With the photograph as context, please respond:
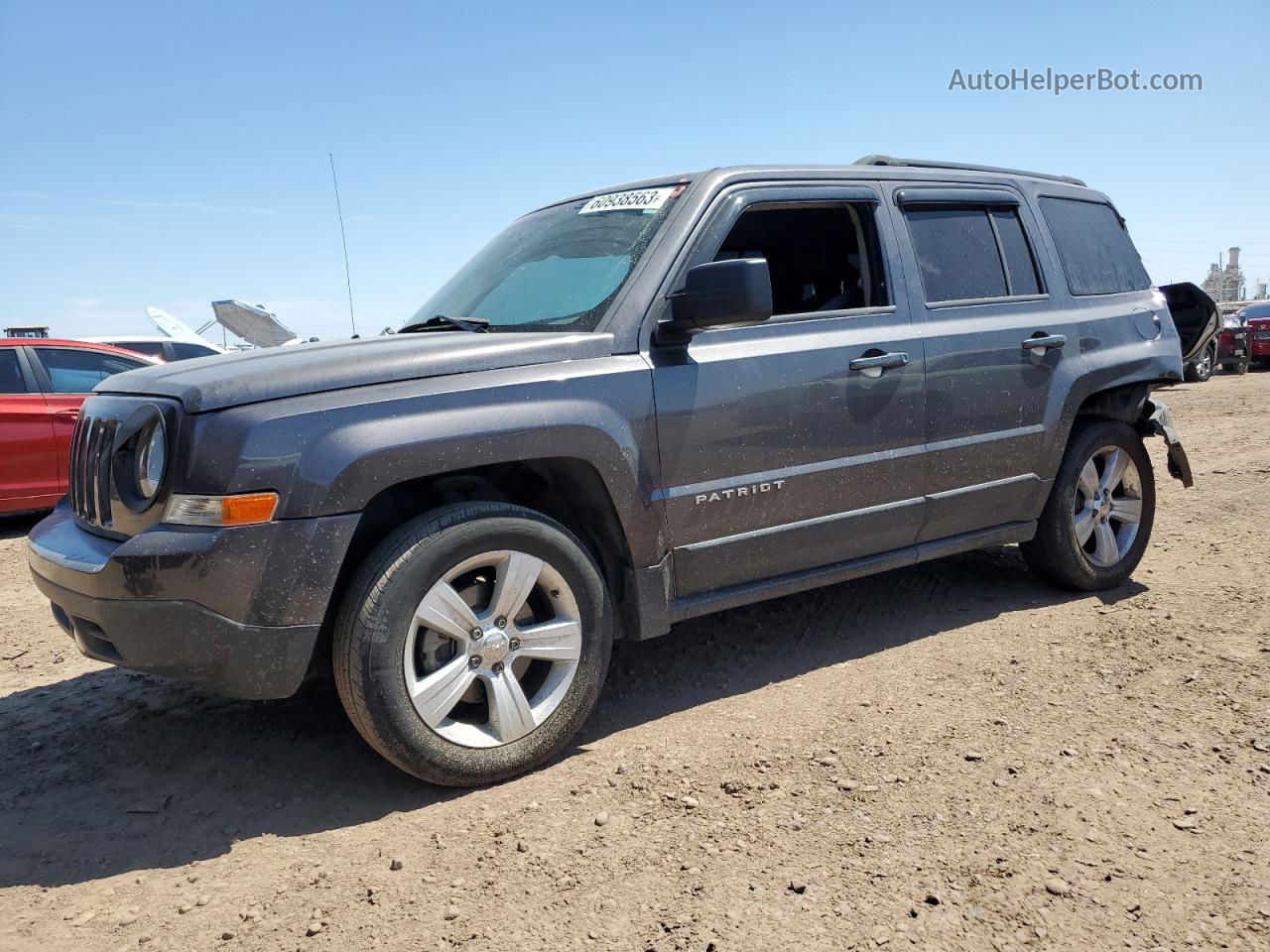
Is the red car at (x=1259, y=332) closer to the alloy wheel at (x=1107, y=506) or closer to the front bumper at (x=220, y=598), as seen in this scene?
the alloy wheel at (x=1107, y=506)

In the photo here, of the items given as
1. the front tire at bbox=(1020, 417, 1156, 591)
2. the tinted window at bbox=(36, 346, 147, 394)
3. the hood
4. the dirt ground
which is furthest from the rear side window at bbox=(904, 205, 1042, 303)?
the tinted window at bbox=(36, 346, 147, 394)

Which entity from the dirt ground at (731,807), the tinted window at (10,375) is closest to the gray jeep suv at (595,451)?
the dirt ground at (731,807)

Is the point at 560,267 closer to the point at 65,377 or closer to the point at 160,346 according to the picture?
the point at 65,377

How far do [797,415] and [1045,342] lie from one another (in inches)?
60.6

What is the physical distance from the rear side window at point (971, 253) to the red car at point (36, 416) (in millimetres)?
6440

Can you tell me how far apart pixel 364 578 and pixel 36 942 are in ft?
3.85

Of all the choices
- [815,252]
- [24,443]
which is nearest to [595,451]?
[815,252]

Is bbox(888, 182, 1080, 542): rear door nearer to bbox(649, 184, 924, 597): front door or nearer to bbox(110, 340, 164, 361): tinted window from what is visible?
bbox(649, 184, 924, 597): front door

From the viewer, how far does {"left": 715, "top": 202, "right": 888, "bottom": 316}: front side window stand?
13.5 ft

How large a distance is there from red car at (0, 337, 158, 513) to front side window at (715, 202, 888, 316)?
19.0 feet

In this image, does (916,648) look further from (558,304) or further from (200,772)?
(200,772)

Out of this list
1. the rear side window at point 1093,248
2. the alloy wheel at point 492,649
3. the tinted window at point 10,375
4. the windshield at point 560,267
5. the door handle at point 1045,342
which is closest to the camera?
the alloy wheel at point 492,649

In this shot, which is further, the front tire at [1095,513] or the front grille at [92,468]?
the front tire at [1095,513]

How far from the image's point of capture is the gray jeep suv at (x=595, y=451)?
9.22 ft
